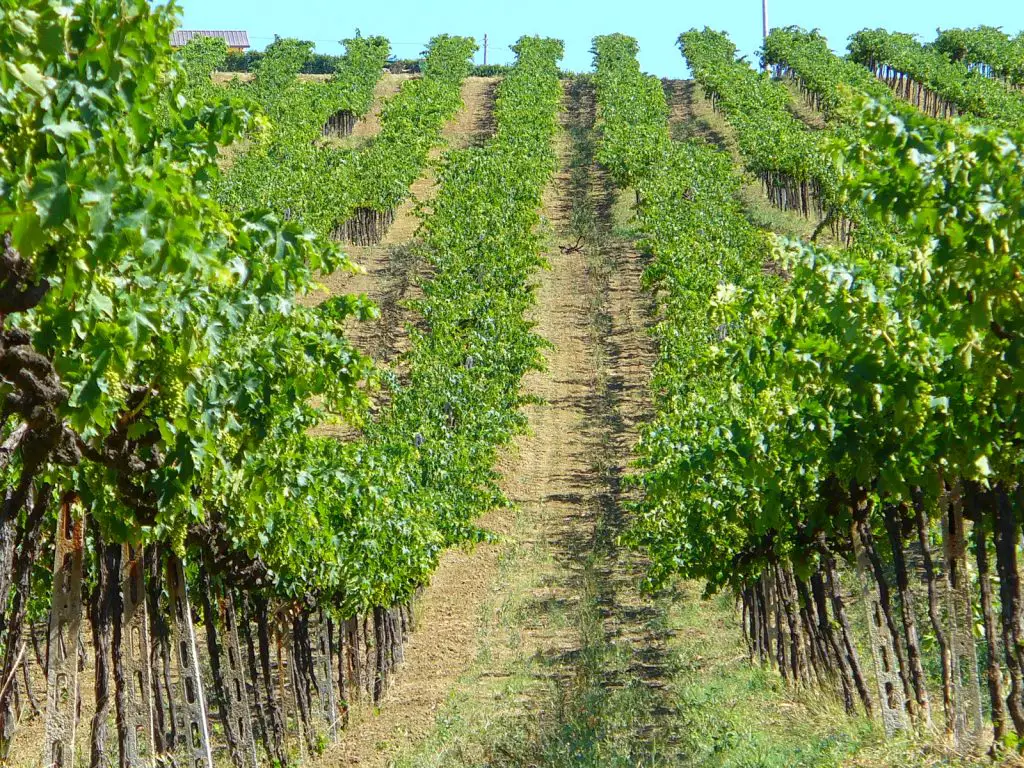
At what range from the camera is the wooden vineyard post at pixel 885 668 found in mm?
8539

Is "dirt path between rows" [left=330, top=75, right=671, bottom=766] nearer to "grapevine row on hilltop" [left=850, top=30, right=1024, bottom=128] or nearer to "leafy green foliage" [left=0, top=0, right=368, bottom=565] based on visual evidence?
"leafy green foliage" [left=0, top=0, right=368, bottom=565]

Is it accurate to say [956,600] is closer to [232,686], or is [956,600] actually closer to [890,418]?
[890,418]

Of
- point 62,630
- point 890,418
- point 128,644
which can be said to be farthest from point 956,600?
point 62,630

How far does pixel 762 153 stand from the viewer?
40281 millimetres

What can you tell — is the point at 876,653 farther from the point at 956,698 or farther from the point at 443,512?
the point at 443,512

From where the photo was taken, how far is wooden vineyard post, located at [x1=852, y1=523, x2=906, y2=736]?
854cm

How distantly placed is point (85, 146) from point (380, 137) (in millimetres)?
44575

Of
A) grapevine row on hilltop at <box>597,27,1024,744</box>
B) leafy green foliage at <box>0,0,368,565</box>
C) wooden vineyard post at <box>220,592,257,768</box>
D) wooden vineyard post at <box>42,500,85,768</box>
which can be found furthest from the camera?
wooden vineyard post at <box>220,592,257,768</box>

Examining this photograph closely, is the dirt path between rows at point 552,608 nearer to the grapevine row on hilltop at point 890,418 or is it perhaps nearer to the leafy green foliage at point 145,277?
the grapevine row on hilltop at point 890,418

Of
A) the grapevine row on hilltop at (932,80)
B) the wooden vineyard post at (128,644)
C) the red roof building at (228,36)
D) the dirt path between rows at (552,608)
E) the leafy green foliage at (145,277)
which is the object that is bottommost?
the dirt path between rows at (552,608)

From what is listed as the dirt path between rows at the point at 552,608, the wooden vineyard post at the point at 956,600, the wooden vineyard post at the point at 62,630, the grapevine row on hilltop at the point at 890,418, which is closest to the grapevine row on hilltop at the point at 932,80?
the dirt path between rows at the point at 552,608

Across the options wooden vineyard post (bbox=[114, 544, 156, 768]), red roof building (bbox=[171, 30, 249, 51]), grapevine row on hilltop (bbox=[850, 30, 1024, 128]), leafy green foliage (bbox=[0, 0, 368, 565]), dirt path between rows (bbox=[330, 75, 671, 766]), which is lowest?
dirt path between rows (bbox=[330, 75, 671, 766])

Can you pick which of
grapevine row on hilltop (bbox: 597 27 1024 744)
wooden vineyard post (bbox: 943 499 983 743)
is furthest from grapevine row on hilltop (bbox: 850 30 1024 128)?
wooden vineyard post (bbox: 943 499 983 743)

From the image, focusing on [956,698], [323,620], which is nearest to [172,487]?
[956,698]
